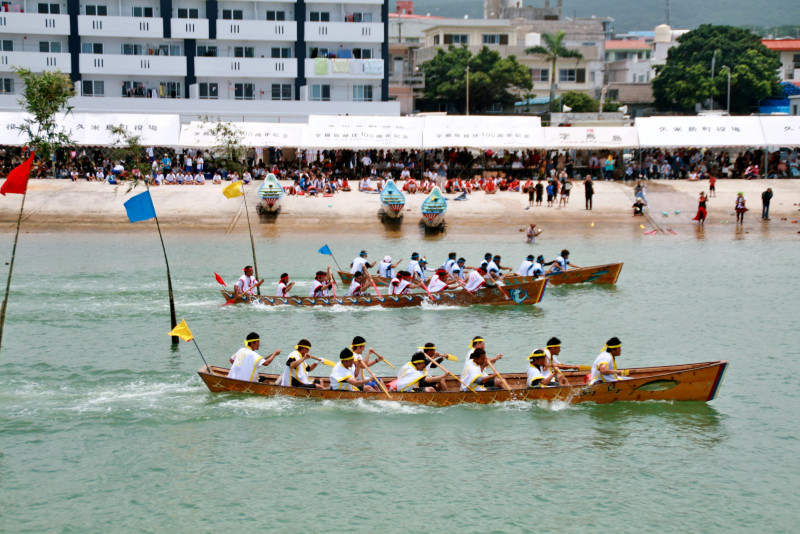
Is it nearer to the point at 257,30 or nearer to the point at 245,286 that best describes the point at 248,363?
the point at 245,286

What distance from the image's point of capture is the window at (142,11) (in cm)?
6112

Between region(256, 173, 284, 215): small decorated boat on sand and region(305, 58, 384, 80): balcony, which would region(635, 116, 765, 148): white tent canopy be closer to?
region(256, 173, 284, 215): small decorated boat on sand

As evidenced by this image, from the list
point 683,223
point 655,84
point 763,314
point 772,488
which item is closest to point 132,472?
point 772,488

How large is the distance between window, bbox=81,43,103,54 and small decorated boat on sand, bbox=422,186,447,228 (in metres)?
29.9

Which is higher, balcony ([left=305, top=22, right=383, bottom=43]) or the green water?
balcony ([left=305, top=22, right=383, bottom=43])

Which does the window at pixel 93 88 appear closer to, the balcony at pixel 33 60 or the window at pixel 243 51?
the balcony at pixel 33 60

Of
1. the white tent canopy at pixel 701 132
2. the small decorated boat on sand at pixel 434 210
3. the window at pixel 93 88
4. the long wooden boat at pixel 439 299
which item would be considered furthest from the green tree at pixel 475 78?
the long wooden boat at pixel 439 299

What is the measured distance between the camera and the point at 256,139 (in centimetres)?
4991

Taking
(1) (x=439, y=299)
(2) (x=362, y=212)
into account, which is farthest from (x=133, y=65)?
(1) (x=439, y=299)

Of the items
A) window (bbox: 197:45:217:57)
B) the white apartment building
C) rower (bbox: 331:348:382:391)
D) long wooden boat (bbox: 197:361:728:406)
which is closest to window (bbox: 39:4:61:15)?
the white apartment building

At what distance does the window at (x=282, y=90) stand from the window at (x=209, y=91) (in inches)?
152

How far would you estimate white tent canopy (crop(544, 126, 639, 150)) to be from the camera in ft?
164

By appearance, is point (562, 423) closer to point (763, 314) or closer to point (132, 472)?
point (132, 472)

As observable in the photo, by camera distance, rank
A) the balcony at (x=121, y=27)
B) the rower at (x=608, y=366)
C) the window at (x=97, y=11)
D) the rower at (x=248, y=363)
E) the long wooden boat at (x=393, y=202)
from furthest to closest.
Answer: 1. the window at (x=97, y=11)
2. the balcony at (x=121, y=27)
3. the long wooden boat at (x=393, y=202)
4. the rower at (x=248, y=363)
5. the rower at (x=608, y=366)
